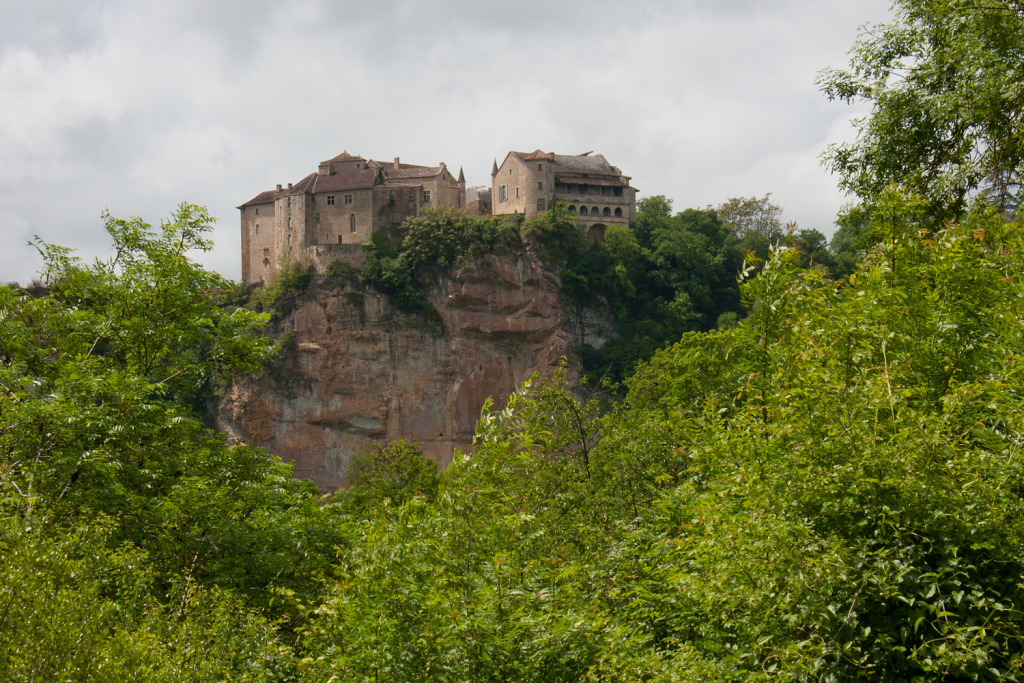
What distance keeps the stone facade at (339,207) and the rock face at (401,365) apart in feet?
17.4

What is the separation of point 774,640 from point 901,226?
768 centimetres

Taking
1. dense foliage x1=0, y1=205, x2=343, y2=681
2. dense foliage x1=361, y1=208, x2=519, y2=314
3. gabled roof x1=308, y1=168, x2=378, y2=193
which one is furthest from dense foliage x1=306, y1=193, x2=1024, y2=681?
gabled roof x1=308, y1=168, x2=378, y2=193

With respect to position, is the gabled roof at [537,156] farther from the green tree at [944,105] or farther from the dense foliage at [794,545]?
the dense foliage at [794,545]

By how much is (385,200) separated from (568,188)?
590 inches

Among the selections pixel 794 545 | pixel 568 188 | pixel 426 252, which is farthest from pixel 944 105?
pixel 568 188

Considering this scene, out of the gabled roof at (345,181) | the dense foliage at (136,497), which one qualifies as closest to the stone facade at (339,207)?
the gabled roof at (345,181)

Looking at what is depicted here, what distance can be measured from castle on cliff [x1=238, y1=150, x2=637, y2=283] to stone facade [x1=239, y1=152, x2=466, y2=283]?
77mm

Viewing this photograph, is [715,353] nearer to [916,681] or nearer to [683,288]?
[916,681]

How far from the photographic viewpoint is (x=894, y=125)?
55.4 ft

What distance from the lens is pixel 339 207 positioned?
210 ft

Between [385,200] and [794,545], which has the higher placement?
[385,200]

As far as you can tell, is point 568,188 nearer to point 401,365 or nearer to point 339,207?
point 339,207

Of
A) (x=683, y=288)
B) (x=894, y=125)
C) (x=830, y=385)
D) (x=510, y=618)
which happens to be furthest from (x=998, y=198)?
(x=683, y=288)

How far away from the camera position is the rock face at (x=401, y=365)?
5925 cm
